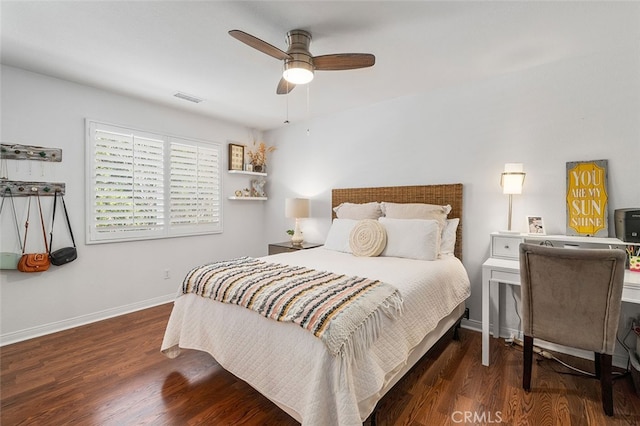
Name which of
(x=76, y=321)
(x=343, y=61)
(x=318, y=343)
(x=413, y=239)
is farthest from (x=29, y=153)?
(x=413, y=239)

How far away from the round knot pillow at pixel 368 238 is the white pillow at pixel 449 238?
60 centimetres

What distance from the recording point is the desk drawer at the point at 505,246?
245cm

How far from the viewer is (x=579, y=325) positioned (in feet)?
5.71

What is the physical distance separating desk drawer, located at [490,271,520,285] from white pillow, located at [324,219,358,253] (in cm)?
130

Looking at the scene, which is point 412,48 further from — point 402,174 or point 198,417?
point 198,417

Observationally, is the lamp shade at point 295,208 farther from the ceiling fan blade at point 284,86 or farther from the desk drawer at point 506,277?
the desk drawer at point 506,277

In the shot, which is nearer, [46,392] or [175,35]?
[46,392]

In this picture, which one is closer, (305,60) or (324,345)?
(324,345)

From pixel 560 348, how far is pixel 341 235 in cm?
214

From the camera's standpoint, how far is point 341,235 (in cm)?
311

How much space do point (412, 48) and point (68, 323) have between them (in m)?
4.14

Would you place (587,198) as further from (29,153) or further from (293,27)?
(29,153)

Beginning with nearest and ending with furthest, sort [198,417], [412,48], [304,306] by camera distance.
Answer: [304,306] → [198,417] → [412,48]

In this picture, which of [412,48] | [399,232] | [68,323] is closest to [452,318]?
[399,232]
